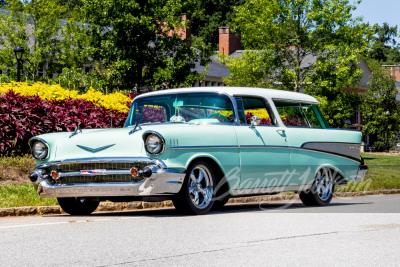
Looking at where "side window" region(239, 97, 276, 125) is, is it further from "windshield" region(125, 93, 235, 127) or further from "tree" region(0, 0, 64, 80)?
"tree" region(0, 0, 64, 80)

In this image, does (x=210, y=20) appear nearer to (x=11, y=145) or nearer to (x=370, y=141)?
(x=370, y=141)

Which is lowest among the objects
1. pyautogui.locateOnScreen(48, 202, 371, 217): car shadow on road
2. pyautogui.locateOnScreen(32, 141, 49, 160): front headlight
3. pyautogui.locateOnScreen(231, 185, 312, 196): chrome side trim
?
pyautogui.locateOnScreen(48, 202, 371, 217): car shadow on road

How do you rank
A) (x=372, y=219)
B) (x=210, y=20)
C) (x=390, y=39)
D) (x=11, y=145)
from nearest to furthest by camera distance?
(x=372, y=219) < (x=11, y=145) < (x=210, y=20) < (x=390, y=39)

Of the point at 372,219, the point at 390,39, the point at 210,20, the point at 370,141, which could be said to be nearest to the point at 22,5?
the point at 372,219

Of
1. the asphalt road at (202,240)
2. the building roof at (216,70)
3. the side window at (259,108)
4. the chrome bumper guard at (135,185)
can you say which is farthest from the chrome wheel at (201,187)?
the building roof at (216,70)

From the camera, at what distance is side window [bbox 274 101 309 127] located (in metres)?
11.5

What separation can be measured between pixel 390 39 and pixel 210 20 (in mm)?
58859

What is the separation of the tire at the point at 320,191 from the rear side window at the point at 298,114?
0.87 metres

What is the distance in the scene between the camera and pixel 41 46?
39125 mm

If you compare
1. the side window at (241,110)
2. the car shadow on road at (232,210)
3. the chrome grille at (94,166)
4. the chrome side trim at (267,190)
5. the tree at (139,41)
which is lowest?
the car shadow on road at (232,210)

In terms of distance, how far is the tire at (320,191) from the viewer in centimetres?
1197

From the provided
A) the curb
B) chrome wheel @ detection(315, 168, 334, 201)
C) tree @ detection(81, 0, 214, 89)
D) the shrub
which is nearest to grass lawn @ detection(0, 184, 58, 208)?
the curb

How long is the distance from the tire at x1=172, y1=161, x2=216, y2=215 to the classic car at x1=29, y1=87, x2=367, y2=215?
0.01m

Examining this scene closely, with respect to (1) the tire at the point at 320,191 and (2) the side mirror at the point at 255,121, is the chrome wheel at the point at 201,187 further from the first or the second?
(1) the tire at the point at 320,191
